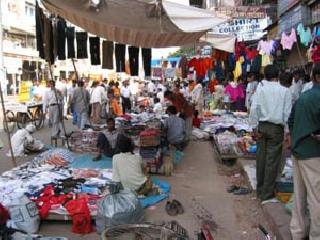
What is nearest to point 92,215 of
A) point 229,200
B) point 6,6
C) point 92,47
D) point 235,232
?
point 235,232

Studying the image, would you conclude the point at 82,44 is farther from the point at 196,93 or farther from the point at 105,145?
the point at 196,93

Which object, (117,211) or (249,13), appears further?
(249,13)

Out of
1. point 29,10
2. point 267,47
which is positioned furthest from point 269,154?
point 29,10

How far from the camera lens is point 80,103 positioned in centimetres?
1703

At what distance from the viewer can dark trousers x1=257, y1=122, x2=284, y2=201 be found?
7.01 meters

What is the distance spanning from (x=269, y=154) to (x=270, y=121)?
0.48m

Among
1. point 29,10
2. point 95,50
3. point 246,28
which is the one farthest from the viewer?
point 29,10

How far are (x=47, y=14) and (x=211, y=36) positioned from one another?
577cm

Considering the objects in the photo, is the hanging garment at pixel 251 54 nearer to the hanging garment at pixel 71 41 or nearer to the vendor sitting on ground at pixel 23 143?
the vendor sitting on ground at pixel 23 143

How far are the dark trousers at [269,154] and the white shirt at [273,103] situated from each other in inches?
4.3

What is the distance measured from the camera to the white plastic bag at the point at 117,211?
660cm

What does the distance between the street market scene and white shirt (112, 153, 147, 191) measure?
2cm

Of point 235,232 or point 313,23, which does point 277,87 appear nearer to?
point 235,232

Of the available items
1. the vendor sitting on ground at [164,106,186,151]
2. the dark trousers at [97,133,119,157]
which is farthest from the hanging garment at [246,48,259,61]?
the dark trousers at [97,133,119,157]
